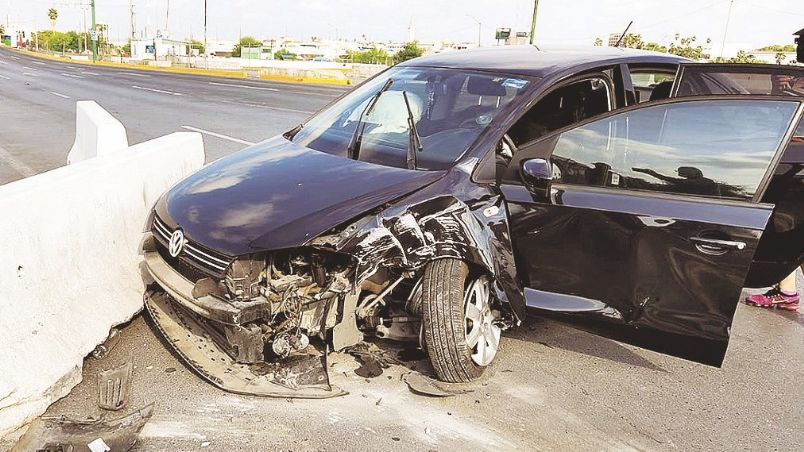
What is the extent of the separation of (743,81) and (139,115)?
13821 millimetres

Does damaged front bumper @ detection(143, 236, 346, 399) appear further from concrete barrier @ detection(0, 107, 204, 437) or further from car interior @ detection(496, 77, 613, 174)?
car interior @ detection(496, 77, 613, 174)

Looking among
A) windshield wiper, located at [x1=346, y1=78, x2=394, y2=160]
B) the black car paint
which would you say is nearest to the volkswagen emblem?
windshield wiper, located at [x1=346, y1=78, x2=394, y2=160]

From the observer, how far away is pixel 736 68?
4348 mm

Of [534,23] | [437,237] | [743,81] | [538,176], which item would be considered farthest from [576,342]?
[534,23]

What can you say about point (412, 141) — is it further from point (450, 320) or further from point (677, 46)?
point (677, 46)

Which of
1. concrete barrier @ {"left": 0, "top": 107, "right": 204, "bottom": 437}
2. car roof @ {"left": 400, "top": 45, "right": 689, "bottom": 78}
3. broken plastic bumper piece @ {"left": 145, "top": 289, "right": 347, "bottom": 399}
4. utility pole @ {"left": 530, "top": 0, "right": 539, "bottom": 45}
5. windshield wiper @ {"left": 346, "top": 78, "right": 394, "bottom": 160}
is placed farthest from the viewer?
utility pole @ {"left": 530, "top": 0, "right": 539, "bottom": 45}

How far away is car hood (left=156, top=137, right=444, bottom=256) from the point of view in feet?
10.2

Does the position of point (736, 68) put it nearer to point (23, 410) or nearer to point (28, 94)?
point (23, 410)

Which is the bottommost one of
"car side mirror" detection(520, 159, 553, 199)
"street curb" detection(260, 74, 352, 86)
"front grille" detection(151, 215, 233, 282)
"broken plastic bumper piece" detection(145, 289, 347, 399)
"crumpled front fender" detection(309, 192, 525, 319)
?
"broken plastic bumper piece" detection(145, 289, 347, 399)

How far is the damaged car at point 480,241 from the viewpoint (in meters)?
3.17

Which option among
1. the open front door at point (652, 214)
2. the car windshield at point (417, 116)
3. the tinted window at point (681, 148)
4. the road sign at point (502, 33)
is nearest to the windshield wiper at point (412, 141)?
the car windshield at point (417, 116)

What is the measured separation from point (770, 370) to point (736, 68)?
2.00 meters

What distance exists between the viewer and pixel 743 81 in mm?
4406

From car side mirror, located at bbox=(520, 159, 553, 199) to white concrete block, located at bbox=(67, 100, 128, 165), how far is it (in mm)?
3364
